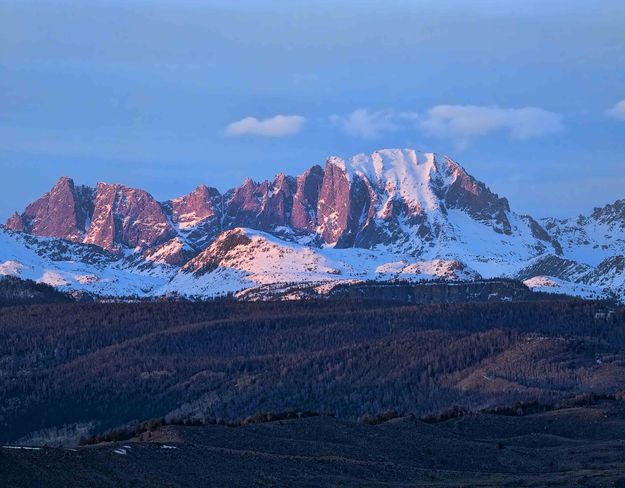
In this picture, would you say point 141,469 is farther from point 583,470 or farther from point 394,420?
point 394,420

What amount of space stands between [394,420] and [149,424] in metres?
23.2

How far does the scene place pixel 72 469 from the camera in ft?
313

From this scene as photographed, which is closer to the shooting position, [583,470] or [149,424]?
[583,470]

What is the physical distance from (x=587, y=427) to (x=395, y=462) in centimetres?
3299

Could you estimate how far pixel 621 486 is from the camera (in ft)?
344

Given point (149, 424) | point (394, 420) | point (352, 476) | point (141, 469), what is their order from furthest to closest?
point (394, 420) < point (149, 424) < point (352, 476) < point (141, 469)

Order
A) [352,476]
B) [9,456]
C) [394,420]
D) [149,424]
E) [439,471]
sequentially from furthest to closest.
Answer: [394,420], [149,424], [439,471], [352,476], [9,456]

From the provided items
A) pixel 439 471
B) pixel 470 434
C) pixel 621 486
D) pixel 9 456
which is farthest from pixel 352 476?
pixel 470 434

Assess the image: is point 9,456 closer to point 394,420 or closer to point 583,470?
point 583,470

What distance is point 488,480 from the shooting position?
113 metres

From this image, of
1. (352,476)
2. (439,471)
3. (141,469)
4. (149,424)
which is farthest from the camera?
(149,424)

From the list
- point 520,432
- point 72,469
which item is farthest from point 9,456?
point 520,432

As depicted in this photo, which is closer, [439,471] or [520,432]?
[439,471]

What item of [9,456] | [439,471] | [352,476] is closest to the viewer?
[9,456]
